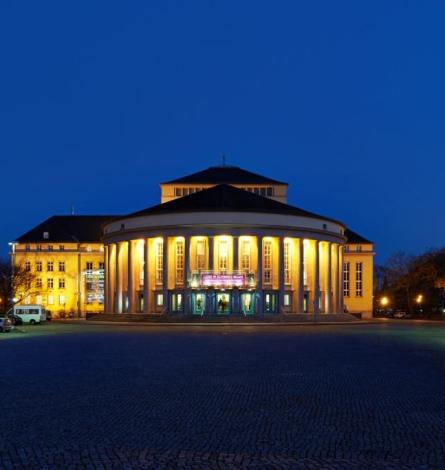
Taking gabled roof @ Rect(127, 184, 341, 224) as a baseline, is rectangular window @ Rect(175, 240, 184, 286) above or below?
below

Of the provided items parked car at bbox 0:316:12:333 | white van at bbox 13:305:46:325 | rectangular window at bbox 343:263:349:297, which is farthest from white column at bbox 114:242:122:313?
rectangular window at bbox 343:263:349:297

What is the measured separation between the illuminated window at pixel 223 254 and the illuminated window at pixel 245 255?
1.80m

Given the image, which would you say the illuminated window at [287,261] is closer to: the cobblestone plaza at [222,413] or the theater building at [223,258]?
the theater building at [223,258]

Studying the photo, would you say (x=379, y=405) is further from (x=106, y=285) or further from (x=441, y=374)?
(x=106, y=285)

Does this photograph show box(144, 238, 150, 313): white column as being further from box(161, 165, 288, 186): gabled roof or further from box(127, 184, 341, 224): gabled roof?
box(161, 165, 288, 186): gabled roof

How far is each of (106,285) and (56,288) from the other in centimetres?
3026

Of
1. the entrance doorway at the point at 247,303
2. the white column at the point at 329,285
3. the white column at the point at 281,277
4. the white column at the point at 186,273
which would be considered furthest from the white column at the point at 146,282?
the white column at the point at 329,285

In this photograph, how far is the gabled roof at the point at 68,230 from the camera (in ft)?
407

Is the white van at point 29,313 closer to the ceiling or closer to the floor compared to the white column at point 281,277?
closer to the floor

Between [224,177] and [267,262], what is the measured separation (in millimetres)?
33345

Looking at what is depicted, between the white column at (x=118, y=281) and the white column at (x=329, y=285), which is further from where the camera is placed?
the white column at (x=329, y=285)

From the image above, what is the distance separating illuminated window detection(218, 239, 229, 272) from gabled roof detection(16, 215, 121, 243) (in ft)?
149

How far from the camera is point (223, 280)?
252ft

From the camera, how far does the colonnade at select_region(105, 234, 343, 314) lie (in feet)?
260
